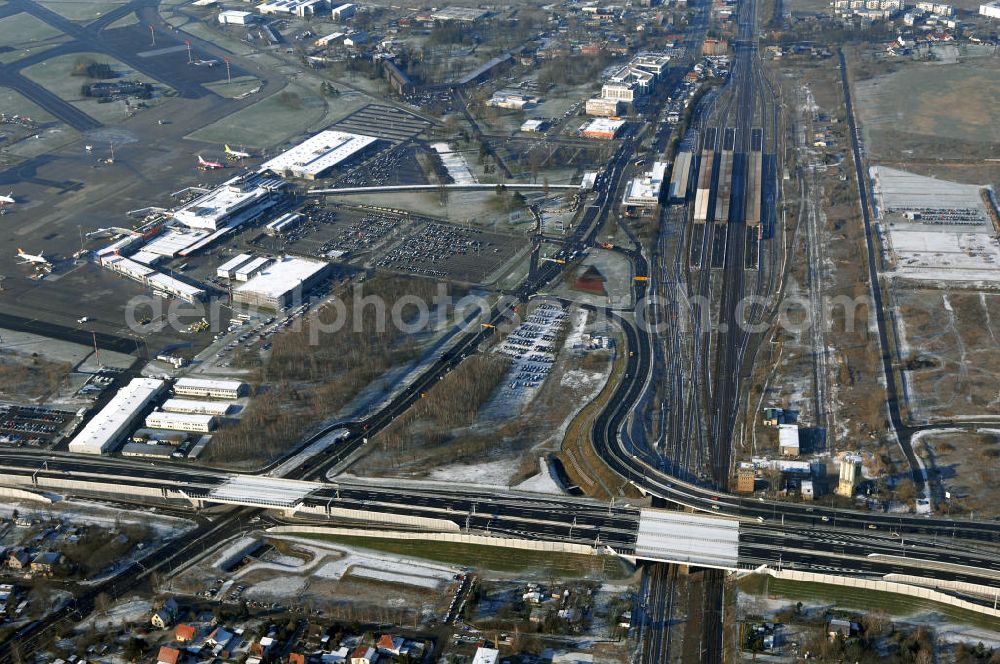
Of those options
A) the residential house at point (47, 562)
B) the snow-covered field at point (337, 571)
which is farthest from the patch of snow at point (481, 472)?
the residential house at point (47, 562)

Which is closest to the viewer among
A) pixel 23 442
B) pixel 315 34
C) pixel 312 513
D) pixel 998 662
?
pixel 998 662

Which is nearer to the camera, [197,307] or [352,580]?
[352,580]

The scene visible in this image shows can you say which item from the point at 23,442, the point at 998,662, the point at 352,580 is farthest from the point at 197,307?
the point at 998,662

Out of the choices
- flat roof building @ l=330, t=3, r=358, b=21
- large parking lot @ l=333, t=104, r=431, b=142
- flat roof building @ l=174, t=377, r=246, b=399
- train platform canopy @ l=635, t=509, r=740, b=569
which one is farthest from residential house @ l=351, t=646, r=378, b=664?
flat roof building @ l=330, t=3, r=358, b=21

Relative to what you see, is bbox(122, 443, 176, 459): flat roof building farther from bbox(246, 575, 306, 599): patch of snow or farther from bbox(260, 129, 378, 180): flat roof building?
bbox(260, 129, 378, 180): flat roof building

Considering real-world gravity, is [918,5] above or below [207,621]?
above

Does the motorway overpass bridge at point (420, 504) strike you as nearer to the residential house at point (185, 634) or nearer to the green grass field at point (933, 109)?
the residential house at point (185, 634)

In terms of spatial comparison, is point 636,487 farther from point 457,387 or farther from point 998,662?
point 998,662

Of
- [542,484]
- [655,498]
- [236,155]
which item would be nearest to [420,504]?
[542,484]
